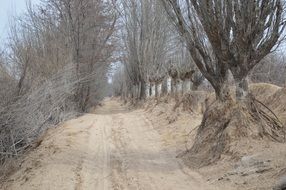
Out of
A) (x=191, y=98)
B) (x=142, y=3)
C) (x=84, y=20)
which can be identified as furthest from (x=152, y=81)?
(x=191, y=98)

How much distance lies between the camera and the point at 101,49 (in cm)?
3309

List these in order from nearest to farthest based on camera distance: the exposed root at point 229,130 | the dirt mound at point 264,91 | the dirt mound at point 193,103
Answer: the exposed root at point 229,130 → the dirt mound at point 264,91 → the dirt mound at point 193,103

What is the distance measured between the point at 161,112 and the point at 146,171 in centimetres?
1516

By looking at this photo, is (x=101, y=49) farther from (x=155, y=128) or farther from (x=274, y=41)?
(x=274, y=41)

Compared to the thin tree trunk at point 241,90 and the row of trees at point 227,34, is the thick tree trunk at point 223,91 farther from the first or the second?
the thin tree trunk at point 241,90

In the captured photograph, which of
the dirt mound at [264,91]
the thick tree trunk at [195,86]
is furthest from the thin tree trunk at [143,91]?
the dirt mound at [264,91]

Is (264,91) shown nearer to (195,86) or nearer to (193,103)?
(193,103)

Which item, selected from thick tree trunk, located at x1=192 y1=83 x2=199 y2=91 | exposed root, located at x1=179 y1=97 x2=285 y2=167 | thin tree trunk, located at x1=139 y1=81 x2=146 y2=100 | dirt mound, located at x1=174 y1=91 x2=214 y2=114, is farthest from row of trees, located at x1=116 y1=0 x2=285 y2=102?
thin tree trunk, located at x1=139 y1=81 x2=146 y2=100

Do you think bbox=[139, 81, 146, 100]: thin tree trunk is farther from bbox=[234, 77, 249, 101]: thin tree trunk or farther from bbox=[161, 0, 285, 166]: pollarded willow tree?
bbox=[234, 77, 249, 101]: thin tree trunk

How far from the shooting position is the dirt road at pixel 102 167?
9766 millimetres

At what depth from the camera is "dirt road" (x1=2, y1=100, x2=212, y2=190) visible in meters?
9.77

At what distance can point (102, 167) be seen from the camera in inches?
458

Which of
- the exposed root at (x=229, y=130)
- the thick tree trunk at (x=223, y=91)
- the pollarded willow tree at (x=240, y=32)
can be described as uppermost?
the pollarded willow tree at (x=240, y=32)

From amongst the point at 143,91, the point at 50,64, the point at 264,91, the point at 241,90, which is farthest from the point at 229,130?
the point at 143,91
